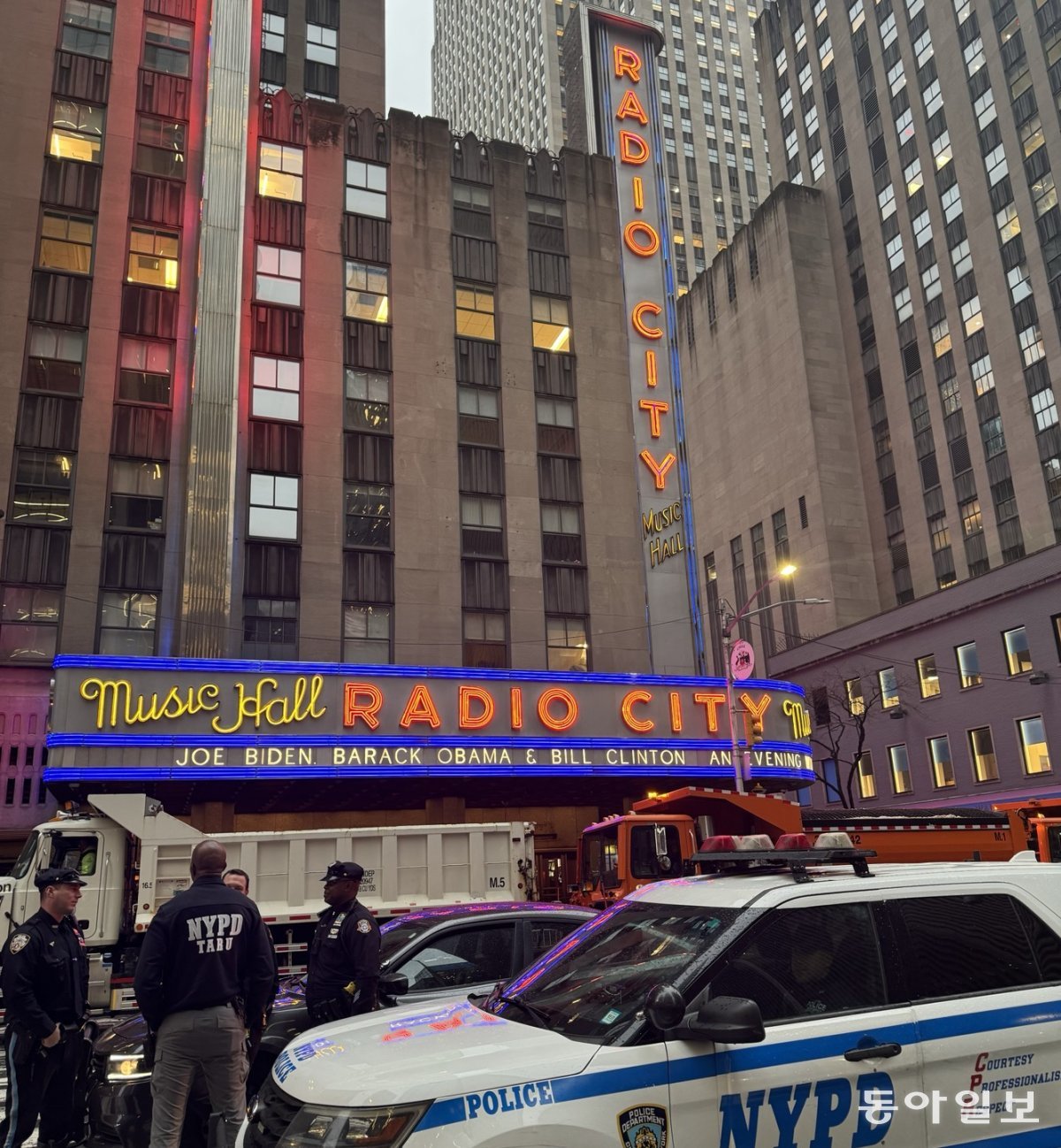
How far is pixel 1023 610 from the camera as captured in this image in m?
44.2

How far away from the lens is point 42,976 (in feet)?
25.8

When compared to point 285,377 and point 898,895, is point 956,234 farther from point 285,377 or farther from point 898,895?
point 898,895

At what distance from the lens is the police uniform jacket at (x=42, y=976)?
7.60 meters

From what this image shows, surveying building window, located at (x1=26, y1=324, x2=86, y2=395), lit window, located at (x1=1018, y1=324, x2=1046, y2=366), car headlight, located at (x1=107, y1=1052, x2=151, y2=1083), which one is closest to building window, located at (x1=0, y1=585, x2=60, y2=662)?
building window, located at (x1=26, y1=324, x2=86, y2=395)

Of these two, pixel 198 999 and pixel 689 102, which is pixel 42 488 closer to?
pixel 198 999

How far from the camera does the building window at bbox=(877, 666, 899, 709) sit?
166ft

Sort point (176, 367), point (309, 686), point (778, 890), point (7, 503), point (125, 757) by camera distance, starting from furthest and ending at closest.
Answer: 1. point (176, 367)
2. point (7, 503)
3. point (309, 686)
4. point (125, 757)
5. point (778, 890)

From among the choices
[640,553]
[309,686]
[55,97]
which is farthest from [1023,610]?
[55,97]

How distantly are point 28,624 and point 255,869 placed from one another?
15085 millimetres

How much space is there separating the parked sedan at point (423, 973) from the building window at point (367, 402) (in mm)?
26552

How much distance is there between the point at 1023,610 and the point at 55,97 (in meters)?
43.2

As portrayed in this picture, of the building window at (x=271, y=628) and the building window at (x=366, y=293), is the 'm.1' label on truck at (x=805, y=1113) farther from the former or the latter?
the building window at (x=366, y=293)

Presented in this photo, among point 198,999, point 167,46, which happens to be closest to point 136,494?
point 167,46

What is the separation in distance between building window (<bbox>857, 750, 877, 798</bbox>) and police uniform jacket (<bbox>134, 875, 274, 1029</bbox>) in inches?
1945
